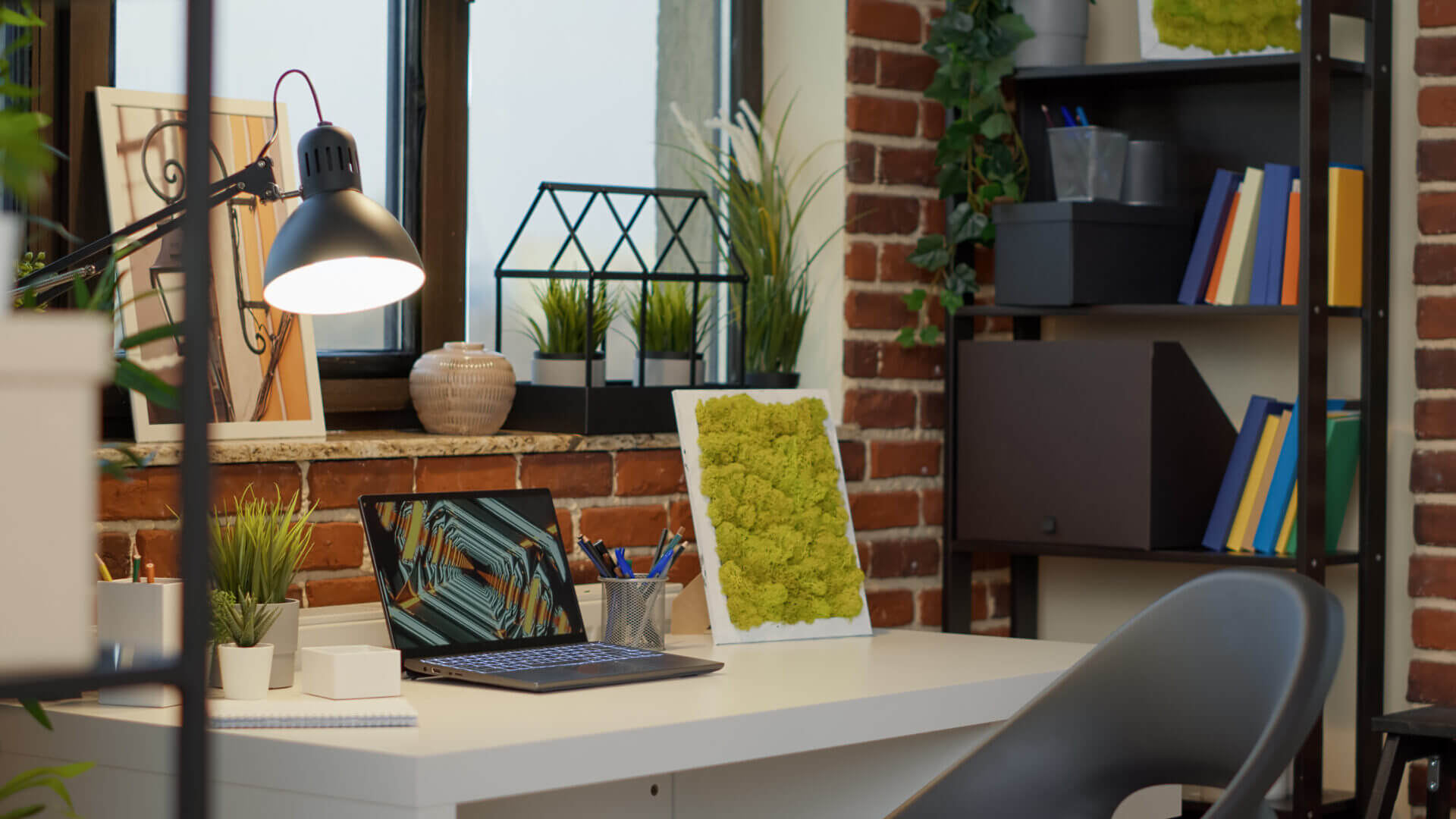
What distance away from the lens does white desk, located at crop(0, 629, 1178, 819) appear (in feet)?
4.74

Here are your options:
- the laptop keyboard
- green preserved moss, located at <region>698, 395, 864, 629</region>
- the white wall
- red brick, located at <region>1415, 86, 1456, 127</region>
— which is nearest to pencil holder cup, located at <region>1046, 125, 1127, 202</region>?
the white wall

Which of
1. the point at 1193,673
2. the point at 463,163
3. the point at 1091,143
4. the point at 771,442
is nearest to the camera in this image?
the point at 1193,673

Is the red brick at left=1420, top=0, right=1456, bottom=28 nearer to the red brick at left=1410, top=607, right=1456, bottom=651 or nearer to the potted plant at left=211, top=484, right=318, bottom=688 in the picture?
the red brick at left=1410, top=607, right=1456, bottom=651

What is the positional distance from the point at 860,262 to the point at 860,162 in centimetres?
17

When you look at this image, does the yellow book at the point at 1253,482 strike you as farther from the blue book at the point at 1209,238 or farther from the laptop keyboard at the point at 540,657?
the laptop keyboard at the point at 540,657

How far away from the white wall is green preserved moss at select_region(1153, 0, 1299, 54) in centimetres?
55

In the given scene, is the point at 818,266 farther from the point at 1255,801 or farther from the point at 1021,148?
the point at 1255,801

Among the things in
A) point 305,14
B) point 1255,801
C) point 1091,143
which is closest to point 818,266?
point 1091,143

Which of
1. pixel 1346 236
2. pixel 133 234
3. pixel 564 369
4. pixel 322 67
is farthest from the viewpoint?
pixel 1346 236

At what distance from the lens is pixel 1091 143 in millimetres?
2723

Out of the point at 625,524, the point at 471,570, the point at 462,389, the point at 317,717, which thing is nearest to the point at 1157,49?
the point at 625,524

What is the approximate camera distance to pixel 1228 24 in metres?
2.74

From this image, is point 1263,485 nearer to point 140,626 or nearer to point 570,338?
point 570,338

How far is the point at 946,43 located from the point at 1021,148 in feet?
0.74
